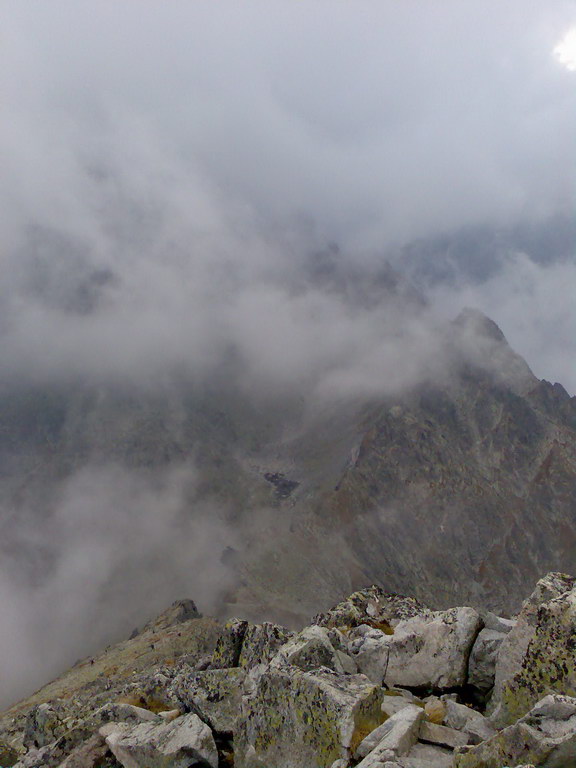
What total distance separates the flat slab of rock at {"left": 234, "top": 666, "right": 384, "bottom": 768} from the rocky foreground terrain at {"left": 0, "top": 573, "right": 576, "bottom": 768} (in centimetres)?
4

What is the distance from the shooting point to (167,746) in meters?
19.8

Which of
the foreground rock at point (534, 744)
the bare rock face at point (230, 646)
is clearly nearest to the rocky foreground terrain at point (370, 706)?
the foreground rock at point (534, 744)

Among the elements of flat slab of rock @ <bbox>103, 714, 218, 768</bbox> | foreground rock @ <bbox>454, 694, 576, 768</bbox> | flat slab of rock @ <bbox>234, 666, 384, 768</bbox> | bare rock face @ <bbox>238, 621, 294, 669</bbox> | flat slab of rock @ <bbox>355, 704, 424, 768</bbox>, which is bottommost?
foreground rock @ <bbox>454, 694, 576, 768</bbox>

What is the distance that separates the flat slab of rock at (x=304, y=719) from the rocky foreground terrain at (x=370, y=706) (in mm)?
39

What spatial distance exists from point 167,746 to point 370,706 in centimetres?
768

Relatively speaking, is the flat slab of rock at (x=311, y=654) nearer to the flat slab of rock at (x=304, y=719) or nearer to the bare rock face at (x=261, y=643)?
the bare rock face at (x=261, y=643)

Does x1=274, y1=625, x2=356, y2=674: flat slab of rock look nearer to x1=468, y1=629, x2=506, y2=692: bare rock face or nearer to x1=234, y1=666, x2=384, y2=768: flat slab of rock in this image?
x1=234, y1=666, x2=384, y2=768: flat slab of rock

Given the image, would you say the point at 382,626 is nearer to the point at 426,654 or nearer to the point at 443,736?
the point at 426,654

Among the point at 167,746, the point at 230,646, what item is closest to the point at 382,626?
the point at 230,646

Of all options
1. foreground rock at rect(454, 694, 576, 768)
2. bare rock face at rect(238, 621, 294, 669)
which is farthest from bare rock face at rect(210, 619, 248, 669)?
foreground rock at rect(454, 694, 576, 768)

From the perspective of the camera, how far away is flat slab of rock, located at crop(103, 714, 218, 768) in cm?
1947

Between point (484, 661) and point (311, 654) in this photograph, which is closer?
point (311, 654)

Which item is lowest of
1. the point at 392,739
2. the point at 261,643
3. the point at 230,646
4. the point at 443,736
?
the point at 443,736

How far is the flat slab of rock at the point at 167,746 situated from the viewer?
19.5 m
